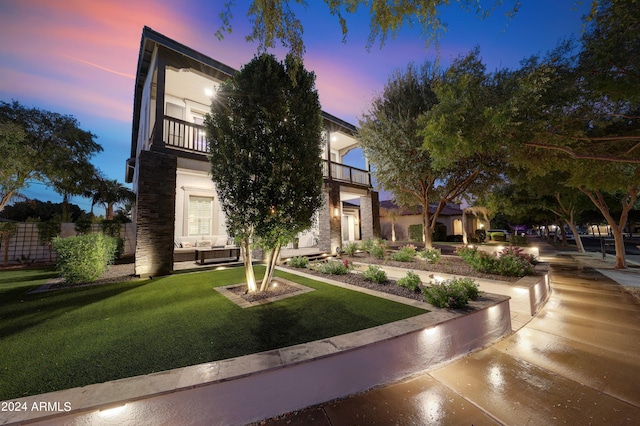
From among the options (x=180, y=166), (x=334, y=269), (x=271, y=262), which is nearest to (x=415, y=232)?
(x=334, y=269)

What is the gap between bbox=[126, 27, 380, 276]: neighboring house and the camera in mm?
7148

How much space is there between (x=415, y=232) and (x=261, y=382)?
907 inches

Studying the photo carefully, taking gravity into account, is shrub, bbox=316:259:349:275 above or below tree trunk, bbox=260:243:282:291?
below

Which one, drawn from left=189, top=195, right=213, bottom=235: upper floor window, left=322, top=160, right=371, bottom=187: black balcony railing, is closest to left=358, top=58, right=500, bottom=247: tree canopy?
left=322, top=160, right=371, bottom=187: black balcony railing

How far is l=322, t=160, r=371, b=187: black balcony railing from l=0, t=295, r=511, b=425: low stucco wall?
10524mm

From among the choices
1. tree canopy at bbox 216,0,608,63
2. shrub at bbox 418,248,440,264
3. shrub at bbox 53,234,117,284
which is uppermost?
tree canopy at bbox 216,0,608,63

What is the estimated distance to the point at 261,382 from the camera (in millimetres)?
2266

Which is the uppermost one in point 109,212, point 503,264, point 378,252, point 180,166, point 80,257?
point 180,166

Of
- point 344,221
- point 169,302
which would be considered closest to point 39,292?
point 169,302

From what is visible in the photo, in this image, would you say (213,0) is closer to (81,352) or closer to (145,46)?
(81,352)

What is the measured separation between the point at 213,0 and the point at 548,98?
848 centimetres

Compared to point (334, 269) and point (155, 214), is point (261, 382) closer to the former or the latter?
point (334, 269)

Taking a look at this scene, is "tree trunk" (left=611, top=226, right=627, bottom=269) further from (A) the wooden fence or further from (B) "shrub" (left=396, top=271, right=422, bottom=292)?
(A) the wooden fence

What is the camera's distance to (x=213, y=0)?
Result: 12.4ft
